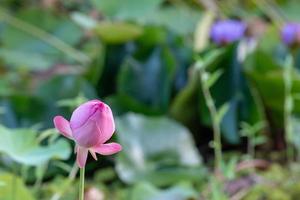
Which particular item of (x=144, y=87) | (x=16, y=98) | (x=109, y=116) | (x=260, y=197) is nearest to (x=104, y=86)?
(x=144, y=87)

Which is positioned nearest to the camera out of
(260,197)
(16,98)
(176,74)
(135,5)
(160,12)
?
(260,197)

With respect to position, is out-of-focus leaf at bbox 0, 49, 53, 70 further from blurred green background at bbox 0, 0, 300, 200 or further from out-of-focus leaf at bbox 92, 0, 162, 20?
out-of-focus leaf at bbox 92, 0, 162, 20

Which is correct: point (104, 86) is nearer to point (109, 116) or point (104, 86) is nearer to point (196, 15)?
point (196, 15)

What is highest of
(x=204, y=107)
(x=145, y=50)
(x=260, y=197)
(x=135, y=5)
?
(x=135, y=5)

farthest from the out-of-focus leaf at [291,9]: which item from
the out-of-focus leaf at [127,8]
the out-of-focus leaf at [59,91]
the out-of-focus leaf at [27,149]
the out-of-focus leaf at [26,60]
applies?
the out-of-focus leaf at [27,149]

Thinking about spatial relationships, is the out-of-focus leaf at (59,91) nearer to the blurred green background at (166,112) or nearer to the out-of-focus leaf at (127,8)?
the blurred green background at (166,112)

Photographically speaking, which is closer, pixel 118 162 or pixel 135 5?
pixel 118 162

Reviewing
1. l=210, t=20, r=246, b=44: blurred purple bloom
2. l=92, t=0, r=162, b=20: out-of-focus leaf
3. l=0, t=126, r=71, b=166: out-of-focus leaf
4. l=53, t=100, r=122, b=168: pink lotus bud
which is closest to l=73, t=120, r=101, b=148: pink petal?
l=53, t=100, r=122, b=168: pink lotus bud

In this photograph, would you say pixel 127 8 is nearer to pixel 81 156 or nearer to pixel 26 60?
pixel 26 60
